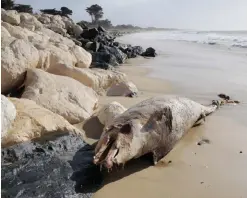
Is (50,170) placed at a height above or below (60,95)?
below

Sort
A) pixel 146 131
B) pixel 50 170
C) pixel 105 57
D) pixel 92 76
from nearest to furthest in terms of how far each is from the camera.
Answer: pixel 50 170 → pixel 146 131 → pixel 92 76 → pixel 105 57

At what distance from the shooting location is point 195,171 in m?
3.63

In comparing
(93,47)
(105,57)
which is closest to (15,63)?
(105,57)

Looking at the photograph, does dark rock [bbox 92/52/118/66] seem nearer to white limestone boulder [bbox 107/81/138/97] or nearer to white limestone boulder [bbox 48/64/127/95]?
white limestone boulder [bbox 48/64/127/95]

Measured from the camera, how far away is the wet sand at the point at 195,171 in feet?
10.4

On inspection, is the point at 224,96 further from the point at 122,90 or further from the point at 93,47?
the point at 93,47

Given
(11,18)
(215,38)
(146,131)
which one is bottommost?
(215,38)

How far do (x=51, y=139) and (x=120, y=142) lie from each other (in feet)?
2.98

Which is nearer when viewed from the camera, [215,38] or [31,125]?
[31,125]

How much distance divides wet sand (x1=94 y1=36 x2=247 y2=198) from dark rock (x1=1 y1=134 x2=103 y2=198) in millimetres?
199

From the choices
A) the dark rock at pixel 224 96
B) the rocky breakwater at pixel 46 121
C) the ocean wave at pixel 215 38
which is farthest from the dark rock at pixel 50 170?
the ocean wave at pixel 215 38

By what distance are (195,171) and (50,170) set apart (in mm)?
1538

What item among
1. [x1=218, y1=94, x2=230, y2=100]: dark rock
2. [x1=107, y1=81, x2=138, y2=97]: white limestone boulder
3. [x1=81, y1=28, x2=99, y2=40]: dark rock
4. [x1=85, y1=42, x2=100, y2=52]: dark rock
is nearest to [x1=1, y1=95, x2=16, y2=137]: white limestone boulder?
[x1=107, y1=81, x2=138, y2=97]: white limestone boulder

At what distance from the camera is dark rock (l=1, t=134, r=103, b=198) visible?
9.40 feet
